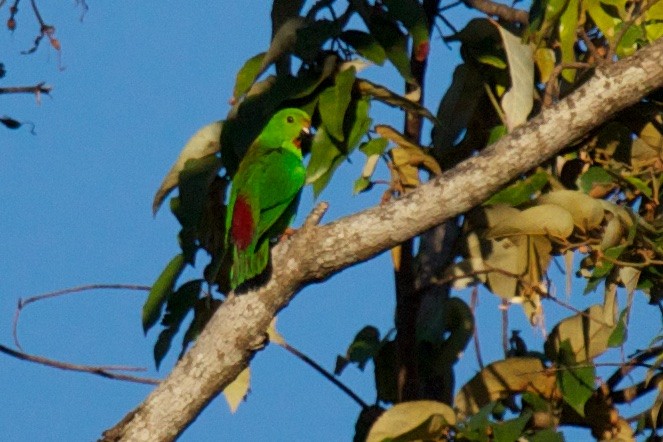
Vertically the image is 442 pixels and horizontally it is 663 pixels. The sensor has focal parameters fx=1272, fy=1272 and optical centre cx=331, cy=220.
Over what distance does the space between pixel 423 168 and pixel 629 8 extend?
0.81m

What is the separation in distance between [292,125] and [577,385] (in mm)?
1272

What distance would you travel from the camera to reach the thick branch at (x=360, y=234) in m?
3.02

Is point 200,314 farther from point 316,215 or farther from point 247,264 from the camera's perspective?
point 316,215

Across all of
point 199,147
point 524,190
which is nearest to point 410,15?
point 524,190

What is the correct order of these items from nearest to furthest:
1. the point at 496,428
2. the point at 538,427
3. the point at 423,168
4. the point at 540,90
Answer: the point at 496,428, the point at 538,427, the point at 423,168, the point at 540,90

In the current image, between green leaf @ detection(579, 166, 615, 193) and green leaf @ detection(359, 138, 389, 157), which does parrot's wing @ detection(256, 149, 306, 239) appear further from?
green leaf @ detection(579, 166, 615, 193)

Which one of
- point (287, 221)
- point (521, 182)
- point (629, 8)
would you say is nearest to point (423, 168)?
point (521, 182)

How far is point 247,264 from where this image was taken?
3.27 m

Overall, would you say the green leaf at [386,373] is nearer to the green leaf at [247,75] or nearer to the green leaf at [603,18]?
the green leaf at [247,75]

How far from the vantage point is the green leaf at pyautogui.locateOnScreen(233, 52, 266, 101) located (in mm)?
3531

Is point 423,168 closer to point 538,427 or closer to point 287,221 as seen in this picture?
point 287,221

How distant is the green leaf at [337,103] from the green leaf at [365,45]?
10cm

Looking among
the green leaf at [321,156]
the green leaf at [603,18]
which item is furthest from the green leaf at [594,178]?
the green leaf at [321,156]

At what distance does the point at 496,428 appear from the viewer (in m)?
3.04
